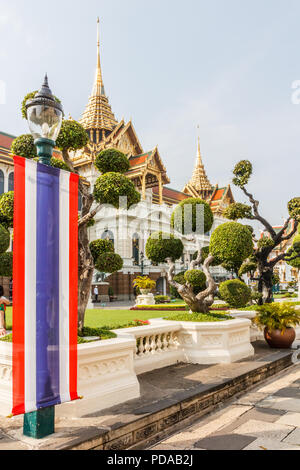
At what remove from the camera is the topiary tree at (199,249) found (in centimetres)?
815

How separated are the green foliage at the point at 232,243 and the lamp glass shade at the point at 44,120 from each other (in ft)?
16.0

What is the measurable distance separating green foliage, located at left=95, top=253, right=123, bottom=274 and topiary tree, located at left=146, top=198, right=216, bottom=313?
2.06 m

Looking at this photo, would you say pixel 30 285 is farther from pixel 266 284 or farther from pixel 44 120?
pixel 266 284

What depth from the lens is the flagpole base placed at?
3447 millimetres

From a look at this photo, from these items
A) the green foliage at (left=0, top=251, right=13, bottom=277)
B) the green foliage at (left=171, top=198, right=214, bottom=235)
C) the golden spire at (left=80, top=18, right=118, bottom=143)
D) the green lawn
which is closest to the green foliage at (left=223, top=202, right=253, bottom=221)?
the green foliage at (left=171, top=198, right=214, bottom=235)

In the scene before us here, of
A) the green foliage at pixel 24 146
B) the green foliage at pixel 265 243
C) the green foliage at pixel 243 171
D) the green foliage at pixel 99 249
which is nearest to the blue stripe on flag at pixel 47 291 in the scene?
the green foliage at pixel 24 146

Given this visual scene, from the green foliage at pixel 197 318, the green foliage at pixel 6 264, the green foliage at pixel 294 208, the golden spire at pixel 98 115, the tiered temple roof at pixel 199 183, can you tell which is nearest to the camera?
the green foliage at pixel 6 264

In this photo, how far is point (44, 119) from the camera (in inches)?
141

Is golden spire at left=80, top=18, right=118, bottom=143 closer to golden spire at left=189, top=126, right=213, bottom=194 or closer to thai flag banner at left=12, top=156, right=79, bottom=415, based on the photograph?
golden spire at left=189, top=126, right=213, bottom=194

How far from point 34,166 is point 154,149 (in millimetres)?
35595

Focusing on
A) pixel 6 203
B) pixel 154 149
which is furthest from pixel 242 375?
pixel 154 149

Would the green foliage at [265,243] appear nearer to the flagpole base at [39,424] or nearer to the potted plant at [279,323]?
the potted plant at [279,323]

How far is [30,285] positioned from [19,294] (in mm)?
117
